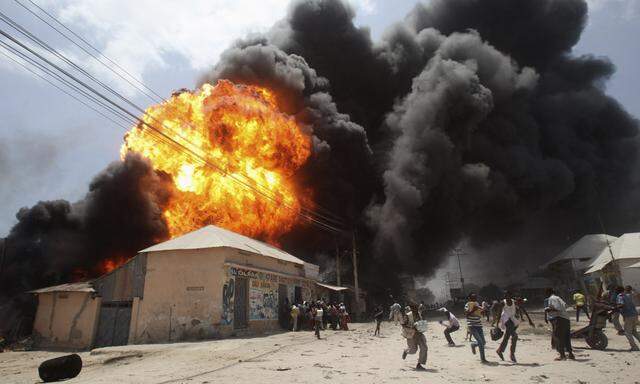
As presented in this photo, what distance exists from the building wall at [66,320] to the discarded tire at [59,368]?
1169 cm

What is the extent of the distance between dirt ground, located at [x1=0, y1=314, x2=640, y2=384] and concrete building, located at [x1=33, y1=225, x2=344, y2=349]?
325 centimetres

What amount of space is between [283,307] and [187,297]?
24.6 feet

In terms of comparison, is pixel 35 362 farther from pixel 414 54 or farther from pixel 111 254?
pixel 414 54

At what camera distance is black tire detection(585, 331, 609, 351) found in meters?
10.8

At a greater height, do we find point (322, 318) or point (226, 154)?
point (226, 154)

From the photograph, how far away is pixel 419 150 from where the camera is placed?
3822cm

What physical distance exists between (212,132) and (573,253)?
40.0m

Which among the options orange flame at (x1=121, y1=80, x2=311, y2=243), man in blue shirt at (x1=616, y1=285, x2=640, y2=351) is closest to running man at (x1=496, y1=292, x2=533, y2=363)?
man in blue shirt at (x1=616, y1=285, x2=640, y2=351)

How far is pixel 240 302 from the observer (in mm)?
20375

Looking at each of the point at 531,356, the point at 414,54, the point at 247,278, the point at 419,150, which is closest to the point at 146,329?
the point at 247,278

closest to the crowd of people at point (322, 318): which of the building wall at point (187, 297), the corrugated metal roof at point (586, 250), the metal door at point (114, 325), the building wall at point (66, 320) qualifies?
the building wall at point (187, 297)

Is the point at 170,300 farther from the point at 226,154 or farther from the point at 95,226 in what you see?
the point at 95,226

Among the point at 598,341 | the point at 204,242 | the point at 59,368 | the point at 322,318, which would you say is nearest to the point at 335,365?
the point at 59,368

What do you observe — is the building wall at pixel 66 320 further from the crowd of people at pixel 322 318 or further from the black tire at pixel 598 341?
the black tire at pixel 598 341
